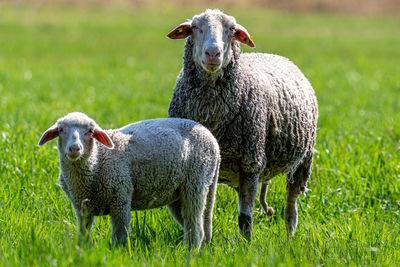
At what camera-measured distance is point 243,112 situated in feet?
16.3

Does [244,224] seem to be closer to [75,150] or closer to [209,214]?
[209,214]

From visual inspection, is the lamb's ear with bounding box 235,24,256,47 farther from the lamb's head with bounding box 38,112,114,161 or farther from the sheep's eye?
the lamb's head with bounding box 38,112,114,161

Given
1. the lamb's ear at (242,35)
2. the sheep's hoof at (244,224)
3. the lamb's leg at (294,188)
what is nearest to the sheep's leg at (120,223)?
the sheep's hoof at (244,224)

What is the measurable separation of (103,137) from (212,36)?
120cm

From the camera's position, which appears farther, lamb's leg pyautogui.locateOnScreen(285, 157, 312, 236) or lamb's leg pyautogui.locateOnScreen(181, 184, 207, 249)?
lamb's leg pyautogui.locateOnScreen(285, 157, 312, 236)

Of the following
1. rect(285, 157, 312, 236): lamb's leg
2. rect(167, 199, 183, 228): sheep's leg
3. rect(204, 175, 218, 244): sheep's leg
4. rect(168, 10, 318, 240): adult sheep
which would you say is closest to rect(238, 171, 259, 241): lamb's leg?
rect(168, 10, 318, 240): adult sheep

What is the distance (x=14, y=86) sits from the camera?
13.4 m

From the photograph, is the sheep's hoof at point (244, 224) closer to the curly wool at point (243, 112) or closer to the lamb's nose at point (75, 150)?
the curly wool at point (243, 112)

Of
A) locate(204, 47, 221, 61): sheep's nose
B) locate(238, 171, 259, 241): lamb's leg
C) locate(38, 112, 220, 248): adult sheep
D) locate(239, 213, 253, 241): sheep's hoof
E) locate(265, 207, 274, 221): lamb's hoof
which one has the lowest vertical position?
locate(265, 207, 274, 221): lamb's hoof

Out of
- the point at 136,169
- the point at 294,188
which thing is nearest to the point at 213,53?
the point at 136,169

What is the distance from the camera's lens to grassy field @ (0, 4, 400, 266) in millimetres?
3957

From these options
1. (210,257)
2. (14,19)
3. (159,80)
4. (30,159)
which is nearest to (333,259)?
(210,257)

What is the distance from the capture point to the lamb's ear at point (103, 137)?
12.9 feet

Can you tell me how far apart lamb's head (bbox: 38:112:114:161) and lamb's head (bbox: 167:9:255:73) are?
41.4 inches
